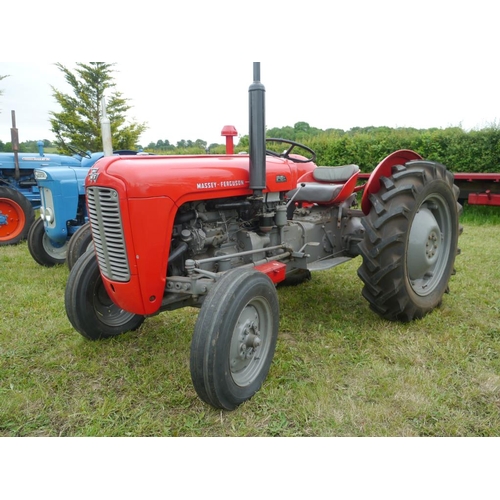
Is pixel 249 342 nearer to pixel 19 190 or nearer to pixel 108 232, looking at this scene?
pixel 108 232

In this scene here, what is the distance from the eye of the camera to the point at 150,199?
2291 millimetres

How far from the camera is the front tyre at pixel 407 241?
10.1ft

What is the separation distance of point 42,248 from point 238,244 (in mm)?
3477

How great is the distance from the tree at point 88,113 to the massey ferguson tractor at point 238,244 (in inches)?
634

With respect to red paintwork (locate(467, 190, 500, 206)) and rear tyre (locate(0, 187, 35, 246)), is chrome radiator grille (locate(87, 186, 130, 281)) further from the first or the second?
red paintwork (locate(467, 190, 500, 206))

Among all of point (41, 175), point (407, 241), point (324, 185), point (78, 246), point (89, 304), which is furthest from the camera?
point (41, 175)

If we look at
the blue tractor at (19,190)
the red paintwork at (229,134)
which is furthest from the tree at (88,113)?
the red paintwork at (229,134)

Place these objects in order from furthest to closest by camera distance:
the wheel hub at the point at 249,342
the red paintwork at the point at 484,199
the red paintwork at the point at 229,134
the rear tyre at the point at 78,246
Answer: the red paintwork at the point at 484,199
the rear tyre at the point at 78,246
the red paintwork at the point at 229,134
the wheel hub at the point at 249,342

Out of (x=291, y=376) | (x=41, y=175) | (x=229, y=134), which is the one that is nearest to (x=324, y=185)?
(x=229, y=134)

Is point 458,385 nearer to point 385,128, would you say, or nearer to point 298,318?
point 298,318

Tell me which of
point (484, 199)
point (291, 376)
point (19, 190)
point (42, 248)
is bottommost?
point (291, 376)

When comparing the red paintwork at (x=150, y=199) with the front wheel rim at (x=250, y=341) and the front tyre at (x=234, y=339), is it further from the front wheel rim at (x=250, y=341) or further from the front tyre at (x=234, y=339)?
the front wheel rim at (x=250, y=341)

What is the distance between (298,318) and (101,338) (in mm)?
1546

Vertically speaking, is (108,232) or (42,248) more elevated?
(108,232)
